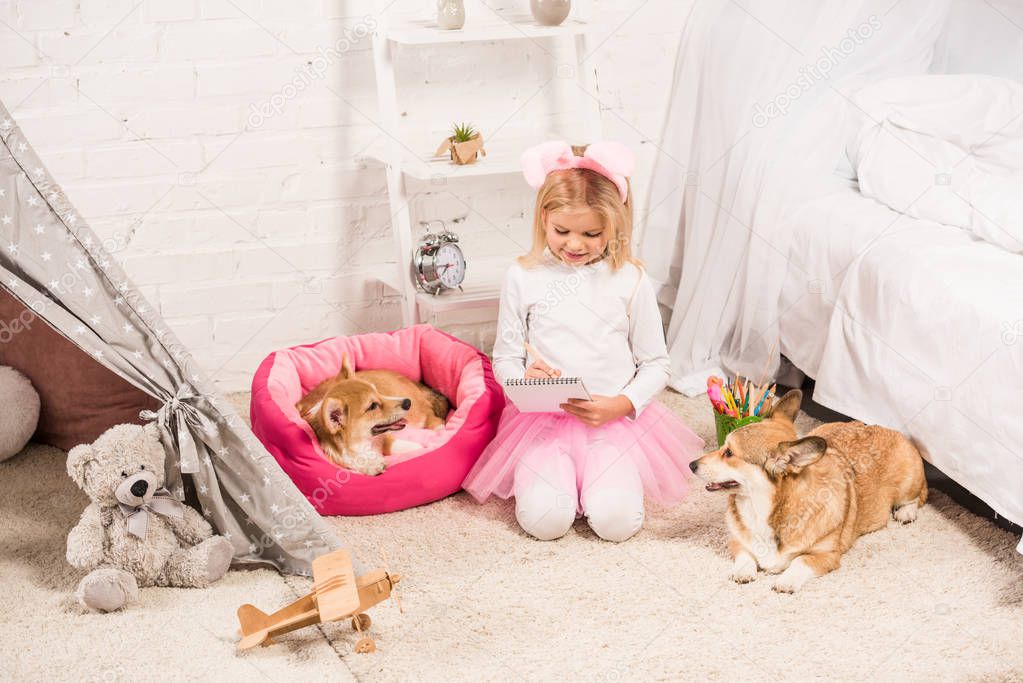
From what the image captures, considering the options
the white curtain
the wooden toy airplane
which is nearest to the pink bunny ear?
the white curtain

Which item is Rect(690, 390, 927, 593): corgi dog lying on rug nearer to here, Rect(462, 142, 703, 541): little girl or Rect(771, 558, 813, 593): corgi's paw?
Rect(771, 558, 813, 593): corgi's paw

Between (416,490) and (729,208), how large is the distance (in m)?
1.11

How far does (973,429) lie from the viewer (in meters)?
2.03

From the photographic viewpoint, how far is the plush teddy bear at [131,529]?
1902 mm

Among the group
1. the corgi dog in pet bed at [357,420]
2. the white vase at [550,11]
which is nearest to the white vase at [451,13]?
the white vase at [550,11]

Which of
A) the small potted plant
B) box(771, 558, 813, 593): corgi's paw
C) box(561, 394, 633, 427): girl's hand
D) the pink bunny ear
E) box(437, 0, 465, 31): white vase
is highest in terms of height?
box(437, 0, 465, 31): white vase

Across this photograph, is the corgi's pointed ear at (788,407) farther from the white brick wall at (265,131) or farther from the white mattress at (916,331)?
the white brick wall at (265,131)

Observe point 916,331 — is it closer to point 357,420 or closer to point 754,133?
point 754,133

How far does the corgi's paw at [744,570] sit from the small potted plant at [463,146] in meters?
1.24

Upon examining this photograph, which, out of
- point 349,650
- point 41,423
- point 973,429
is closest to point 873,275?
point 973,429

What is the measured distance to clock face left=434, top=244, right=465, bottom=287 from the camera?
2701mm

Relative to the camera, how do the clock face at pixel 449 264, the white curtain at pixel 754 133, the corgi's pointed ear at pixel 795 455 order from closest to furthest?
Answer: the corgi's pointed ear at pixel 795 455, the white curtain at pixel 754 133, the clock face at pixel 449 264

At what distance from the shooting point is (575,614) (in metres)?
1.88

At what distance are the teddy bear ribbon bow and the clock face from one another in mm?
974
